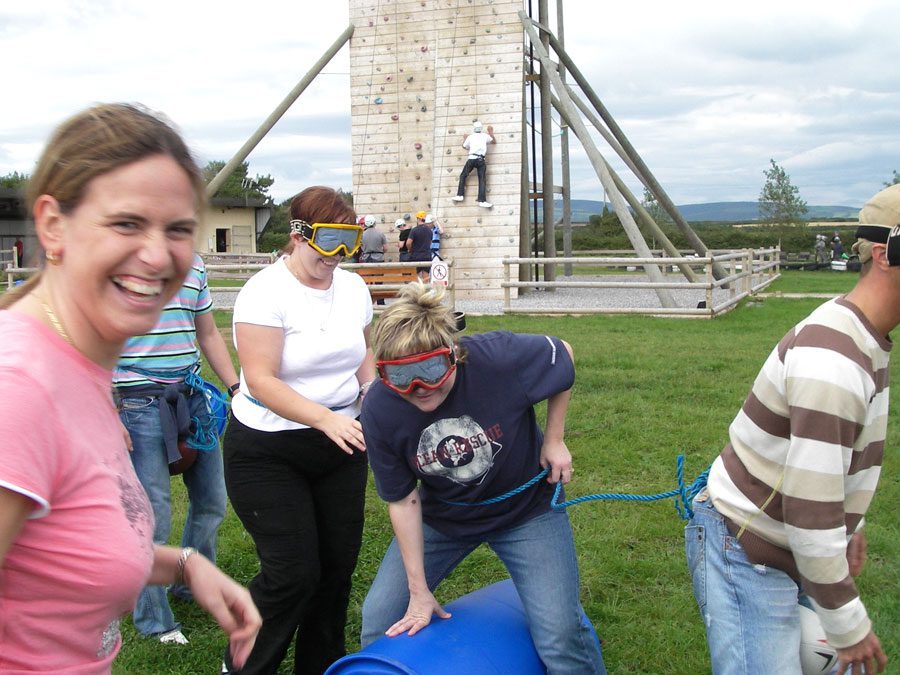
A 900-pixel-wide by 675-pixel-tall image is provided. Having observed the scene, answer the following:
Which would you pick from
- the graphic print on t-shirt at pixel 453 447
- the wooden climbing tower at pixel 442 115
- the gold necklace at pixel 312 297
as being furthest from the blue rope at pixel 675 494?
the wooden climbing tower at pixel 442 115

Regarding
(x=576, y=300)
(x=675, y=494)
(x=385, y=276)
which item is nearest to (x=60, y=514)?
(x=675, y=494)

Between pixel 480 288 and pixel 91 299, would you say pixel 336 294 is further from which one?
pixel 480 288

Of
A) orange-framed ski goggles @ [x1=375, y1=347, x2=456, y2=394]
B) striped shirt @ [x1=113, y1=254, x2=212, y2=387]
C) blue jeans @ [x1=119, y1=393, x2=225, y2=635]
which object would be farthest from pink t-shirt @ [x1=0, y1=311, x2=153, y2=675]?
striped shirt @ [x1=113, y1=254, x2=212, y2=387]

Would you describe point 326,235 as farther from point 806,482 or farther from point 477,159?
point 477,159

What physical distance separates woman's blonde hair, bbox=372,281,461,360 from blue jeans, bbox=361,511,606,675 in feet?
2.48

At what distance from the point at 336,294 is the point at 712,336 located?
9855 millimetres

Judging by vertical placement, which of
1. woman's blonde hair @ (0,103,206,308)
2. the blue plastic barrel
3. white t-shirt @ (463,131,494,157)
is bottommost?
the blue plastic barrel

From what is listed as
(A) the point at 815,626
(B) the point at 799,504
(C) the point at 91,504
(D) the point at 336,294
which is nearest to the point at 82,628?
(C) the point at 91,504

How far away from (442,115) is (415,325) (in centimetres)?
1551

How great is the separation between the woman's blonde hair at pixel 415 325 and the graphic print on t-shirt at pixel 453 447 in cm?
25

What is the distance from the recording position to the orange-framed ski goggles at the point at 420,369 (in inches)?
119

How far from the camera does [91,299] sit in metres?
1.48

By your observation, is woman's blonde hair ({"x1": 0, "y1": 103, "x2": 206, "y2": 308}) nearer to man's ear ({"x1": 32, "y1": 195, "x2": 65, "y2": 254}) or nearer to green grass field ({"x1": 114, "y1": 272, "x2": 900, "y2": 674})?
man's ear ({"x1": 32, "y1": 195, "x2": 65, "y2": 254})

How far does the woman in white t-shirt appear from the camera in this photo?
139 inches
